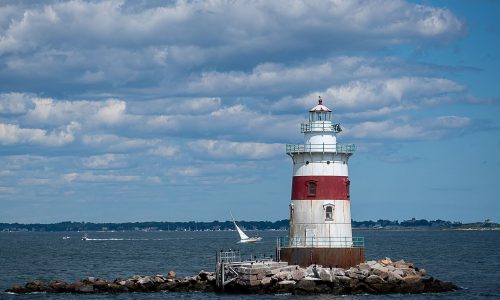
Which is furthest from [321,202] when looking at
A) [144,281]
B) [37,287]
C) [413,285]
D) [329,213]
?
[37,287]

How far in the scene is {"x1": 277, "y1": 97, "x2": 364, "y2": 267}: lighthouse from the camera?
47969mm

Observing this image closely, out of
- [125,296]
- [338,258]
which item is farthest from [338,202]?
[125,296]

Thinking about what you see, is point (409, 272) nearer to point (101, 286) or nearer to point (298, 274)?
point (298, 274)

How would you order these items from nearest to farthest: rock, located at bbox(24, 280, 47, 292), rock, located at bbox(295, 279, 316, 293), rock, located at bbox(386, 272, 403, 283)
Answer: rock, located at bbox(295, 279, 316, 293) < rock, located at bbox(386, 272, 403, 283) < rock, located at bbox(24, 280, 47, 292)

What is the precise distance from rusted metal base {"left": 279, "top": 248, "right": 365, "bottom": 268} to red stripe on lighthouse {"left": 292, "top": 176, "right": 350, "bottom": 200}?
2.58m

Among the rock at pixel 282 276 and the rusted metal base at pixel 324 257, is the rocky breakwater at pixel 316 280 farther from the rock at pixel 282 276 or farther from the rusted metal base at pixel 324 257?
the rusted metal base at pixel 324 257

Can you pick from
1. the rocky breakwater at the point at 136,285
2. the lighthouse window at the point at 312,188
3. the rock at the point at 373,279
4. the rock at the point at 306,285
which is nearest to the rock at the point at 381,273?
the rock at the point at 373,279

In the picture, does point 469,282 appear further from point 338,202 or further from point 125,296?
point 125,296

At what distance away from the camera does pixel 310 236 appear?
158 ft

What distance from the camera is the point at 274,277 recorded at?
46500mm

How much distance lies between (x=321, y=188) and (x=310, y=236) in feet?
8.04

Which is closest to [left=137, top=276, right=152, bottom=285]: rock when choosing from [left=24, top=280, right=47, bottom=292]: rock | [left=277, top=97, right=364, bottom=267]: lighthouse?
[left=24, top=280, right=47, bottom=292]: rock

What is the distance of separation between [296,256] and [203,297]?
506 centimetres

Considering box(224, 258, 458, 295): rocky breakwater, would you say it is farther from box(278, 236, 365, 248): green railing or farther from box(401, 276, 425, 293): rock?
box(278, 236, 365, 248): green railing
